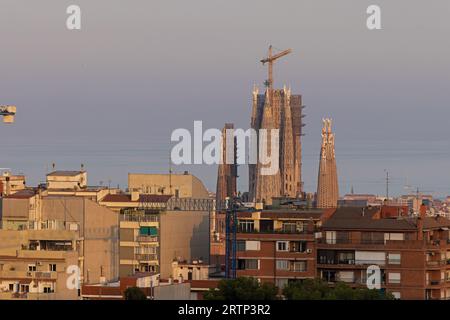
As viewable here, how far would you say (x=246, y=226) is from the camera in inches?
2470

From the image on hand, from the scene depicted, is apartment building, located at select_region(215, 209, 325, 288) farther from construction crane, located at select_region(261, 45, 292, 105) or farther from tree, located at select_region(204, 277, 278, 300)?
construction crane, located at select_region(261, 45, 292, 105)

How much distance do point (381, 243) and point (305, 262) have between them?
2.41m

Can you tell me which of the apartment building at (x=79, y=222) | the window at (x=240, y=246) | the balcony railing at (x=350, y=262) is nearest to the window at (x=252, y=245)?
the window at (x=240, y=246)

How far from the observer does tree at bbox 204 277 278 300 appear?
1999 inches

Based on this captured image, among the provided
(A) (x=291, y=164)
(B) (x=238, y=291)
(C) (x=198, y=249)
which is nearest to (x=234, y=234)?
(B) (x=238, y=291)

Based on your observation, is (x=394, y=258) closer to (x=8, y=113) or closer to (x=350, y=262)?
(x=350, y=262)

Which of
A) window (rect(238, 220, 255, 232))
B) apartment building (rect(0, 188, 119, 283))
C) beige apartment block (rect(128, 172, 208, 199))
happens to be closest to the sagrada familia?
beige apartment block (rect(128, 172, 208, 199))

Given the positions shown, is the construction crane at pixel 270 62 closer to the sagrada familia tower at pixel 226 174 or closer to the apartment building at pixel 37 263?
the sagrada familia tower at pixel 226 174

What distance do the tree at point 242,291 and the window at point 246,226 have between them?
9.19 metres

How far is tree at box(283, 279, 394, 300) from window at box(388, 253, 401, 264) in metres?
5.44

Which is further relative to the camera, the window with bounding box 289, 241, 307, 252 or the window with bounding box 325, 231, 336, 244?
the window with bounding box 289, 241, 307, 252

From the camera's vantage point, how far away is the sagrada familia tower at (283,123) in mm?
185000

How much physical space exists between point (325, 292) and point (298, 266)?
30.6 ft

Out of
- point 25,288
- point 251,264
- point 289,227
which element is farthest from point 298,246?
point 25,288
